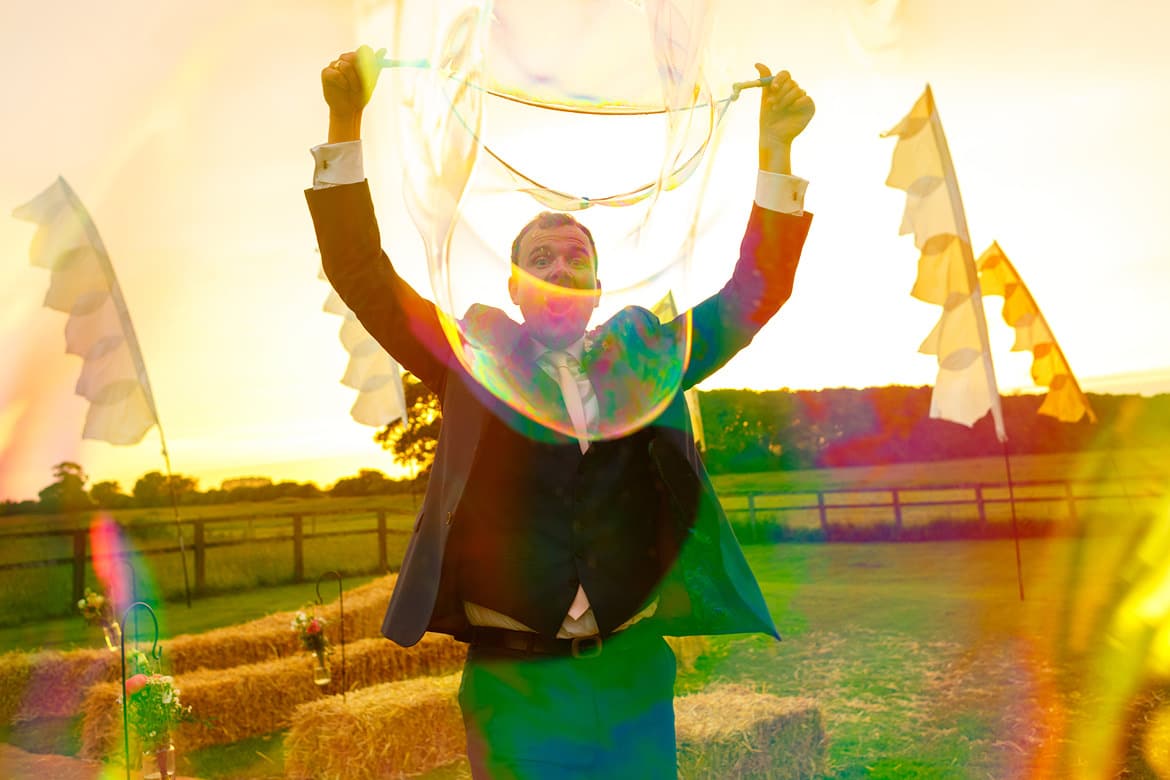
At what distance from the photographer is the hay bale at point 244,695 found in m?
7.59

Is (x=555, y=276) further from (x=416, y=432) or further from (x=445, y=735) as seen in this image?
(x=416, y=432)

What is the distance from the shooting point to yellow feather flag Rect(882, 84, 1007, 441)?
33.0 ft

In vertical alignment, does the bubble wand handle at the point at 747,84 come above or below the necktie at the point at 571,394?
above

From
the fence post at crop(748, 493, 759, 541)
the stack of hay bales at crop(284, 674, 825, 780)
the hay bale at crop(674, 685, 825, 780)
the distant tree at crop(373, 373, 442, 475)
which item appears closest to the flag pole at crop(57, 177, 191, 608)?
the stack of hay bales at crop(284, 674, 825, 780)

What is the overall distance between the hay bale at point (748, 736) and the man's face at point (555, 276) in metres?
3.69

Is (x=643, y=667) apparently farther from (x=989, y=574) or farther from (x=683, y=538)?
(x=989, y=574)

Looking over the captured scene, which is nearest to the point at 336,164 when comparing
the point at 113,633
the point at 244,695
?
the point at 244,695

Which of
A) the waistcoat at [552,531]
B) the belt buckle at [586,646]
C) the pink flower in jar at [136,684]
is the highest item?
the waistcoat at [552,531]

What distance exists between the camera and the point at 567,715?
2.17 metres

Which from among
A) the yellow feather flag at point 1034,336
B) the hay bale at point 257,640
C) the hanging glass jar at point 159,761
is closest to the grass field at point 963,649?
the hanging glass jar at point 159,761

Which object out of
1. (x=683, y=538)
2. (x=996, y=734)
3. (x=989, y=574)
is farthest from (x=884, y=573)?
(x=683, y=538)

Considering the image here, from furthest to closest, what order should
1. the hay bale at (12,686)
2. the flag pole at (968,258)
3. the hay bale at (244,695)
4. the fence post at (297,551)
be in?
the fence post at (297,551)
the flag pole at (968,258)
the hay bale at (12,686)
the hay bale at (244,695)

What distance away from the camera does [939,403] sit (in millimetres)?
10391

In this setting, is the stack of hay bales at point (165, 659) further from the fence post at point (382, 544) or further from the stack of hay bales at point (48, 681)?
the fence post at point (382, 544)
